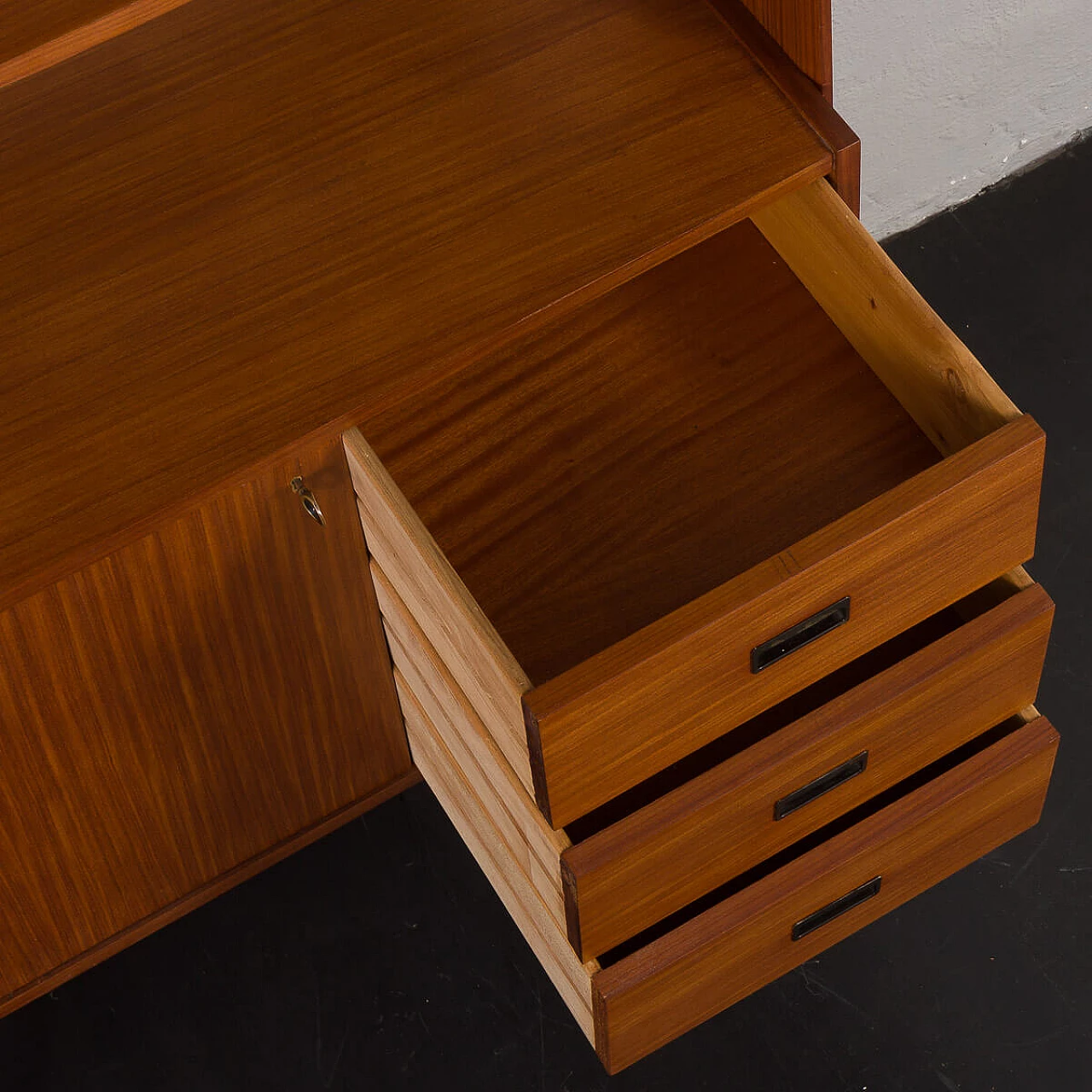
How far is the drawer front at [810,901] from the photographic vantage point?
131 centimetres

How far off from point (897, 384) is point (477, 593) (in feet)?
1.08

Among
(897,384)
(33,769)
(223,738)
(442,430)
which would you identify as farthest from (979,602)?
(33,769)

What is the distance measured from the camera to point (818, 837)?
1448 mm

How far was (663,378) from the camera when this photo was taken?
1383mm

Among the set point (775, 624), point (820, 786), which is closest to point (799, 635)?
point (775, 624)

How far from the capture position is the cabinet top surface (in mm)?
1174

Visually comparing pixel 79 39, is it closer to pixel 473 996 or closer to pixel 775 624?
pixel 775 624

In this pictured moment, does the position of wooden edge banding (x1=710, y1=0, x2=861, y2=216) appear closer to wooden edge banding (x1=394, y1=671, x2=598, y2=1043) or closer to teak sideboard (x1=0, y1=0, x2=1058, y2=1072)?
teak sideboard (x1=0, y1=0, x2=1058, y2=1072)

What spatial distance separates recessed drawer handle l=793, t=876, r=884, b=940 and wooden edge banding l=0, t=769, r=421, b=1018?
1.27ft

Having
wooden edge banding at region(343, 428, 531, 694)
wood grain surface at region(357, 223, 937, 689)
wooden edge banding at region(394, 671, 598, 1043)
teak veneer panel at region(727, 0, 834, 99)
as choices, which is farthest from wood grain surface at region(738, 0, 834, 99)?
wooden edge banding at region(394, 671, 598, 1043)

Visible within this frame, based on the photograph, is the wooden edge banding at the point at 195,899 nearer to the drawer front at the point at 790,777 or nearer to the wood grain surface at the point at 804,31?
the drawer front at the point at 790,777

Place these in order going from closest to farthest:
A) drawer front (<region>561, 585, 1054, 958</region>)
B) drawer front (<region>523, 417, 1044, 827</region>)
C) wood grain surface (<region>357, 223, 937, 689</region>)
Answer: drawer front (<region>523, 417, 1044, 827</region>)
drawer front (<region>561, 585, 1054, 958</region>)
wood grain surface (<region>357, 223, 937, 689</region>)

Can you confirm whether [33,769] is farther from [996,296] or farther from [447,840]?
[996,296]

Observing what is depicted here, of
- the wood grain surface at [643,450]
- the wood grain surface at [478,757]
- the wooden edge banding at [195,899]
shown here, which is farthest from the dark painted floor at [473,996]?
the wood grain surface at [643,450]
